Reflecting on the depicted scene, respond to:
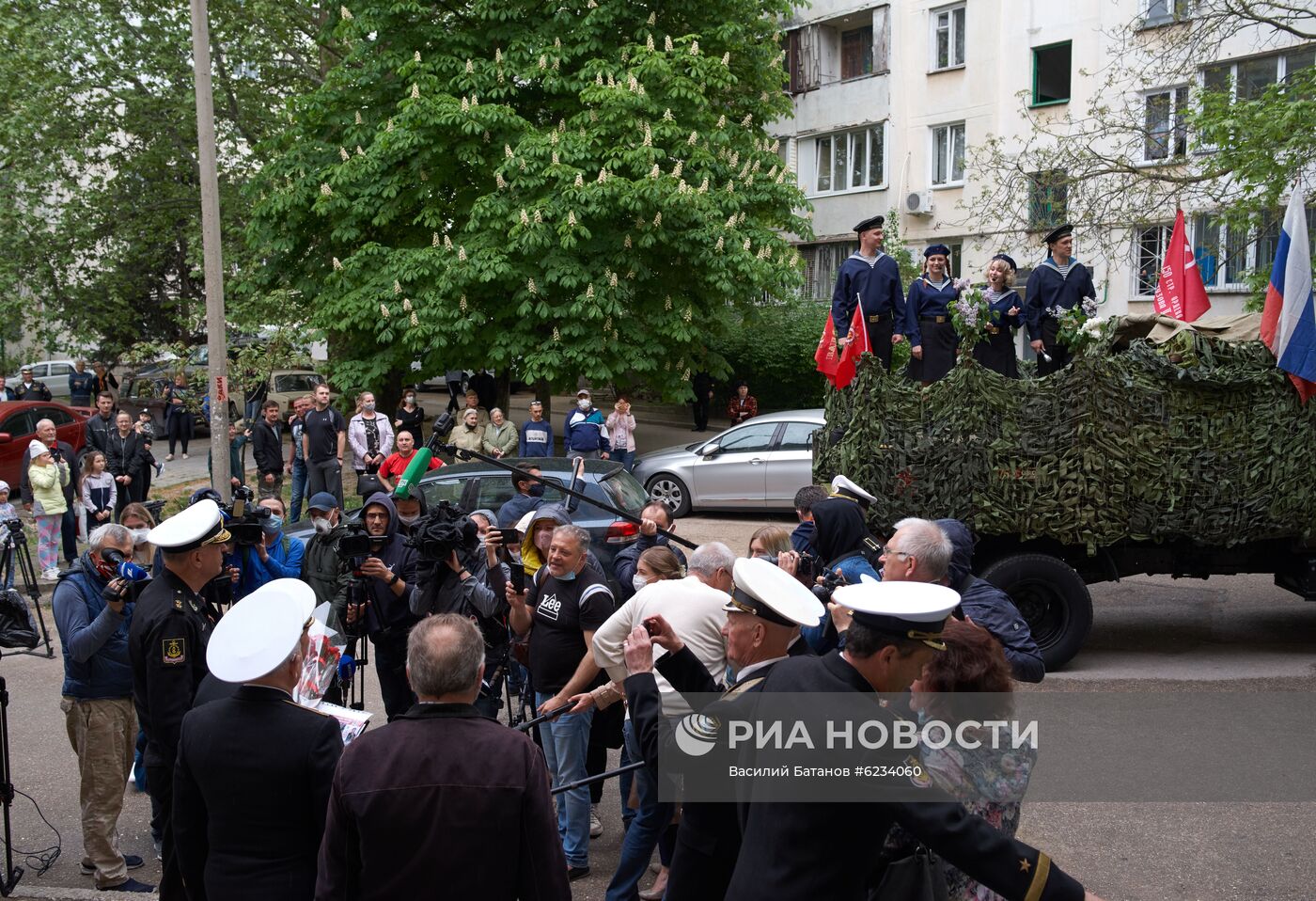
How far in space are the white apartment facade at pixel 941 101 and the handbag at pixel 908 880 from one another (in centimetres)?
2004

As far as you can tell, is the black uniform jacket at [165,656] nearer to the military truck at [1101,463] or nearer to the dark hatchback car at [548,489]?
the military truck at [1101,463]

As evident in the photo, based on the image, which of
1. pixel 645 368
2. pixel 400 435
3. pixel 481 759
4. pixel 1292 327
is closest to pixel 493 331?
pixel 645 368

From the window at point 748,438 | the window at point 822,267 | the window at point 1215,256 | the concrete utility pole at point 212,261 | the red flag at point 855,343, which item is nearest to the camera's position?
the red flag at point 855,343

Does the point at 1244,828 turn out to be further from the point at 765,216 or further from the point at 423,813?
the point at 765,216

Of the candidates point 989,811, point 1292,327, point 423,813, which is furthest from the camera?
point 1292,327

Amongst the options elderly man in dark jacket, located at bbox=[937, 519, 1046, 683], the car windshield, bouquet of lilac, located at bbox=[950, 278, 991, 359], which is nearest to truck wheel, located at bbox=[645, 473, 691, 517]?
bouquet of lilac, located at bbox=[950, 278, 991, 359]

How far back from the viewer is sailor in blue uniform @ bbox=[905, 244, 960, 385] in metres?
10.1

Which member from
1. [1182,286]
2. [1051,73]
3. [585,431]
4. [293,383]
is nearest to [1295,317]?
[1182,286]

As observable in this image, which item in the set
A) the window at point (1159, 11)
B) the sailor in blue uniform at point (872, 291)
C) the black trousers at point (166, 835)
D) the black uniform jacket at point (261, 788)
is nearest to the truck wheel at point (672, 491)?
the sailor in blue uniform at point (872, 291)

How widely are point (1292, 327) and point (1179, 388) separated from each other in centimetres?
88

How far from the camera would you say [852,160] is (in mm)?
30406

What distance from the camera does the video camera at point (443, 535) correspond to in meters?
6.13

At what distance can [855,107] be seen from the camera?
29953 millimetres

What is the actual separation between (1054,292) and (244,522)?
7118mm
